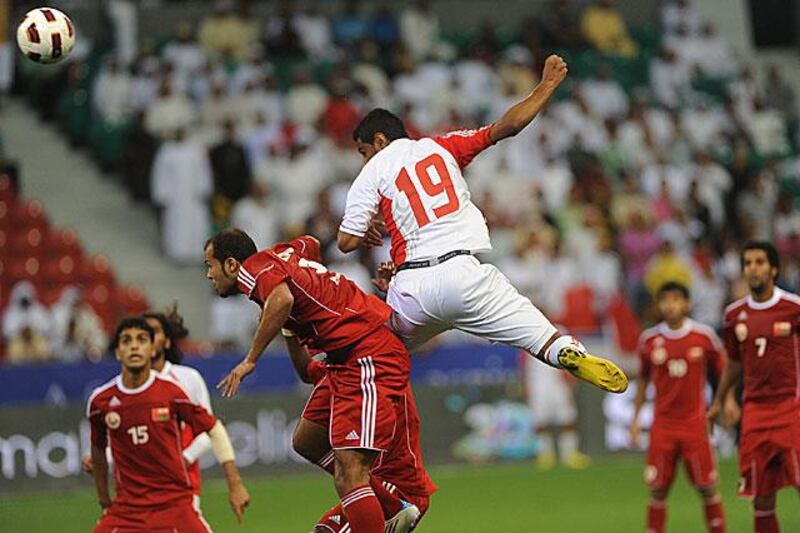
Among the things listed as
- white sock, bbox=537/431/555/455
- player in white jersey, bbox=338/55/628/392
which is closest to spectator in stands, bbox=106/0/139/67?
white sock, bbox=537/431/555/455

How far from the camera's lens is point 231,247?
893 cm

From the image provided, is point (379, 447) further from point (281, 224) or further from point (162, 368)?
point (281, 224)

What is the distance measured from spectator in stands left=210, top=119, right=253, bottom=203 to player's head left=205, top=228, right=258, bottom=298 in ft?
41.5

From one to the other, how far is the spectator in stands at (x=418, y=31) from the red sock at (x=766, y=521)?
15046 mm

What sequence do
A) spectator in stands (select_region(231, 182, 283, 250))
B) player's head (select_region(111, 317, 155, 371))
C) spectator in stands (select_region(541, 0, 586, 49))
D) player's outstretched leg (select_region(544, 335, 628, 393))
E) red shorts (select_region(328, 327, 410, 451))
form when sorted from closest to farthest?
red shorts (select_region(328, 327, 410, 451)) < player's outstretched leg (select_region(544, 335, 628, 393)) < player's head (select_region(111, 317, 155, 371)) < spectator in stands (select_region(231, 182, 283, 250)) < spectator in stands (select_region(541, 0, 586, 49))

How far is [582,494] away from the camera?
16.2 meters

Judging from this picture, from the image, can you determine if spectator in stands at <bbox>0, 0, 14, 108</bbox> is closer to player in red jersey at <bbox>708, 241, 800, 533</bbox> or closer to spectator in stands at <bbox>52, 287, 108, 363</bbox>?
spectator in stands at <bbox>52, 287, 108, 363</bbox>

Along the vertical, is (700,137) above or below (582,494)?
above

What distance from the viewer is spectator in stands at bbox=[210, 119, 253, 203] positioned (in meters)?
21.5

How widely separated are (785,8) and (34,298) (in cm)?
1729

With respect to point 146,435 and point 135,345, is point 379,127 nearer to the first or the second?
point 135,345

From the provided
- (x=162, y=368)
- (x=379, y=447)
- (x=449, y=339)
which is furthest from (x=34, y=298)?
(x=379, y=447)

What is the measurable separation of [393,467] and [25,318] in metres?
10.2

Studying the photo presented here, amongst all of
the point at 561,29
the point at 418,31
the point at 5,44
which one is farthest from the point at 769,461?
the point at 561,29
